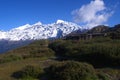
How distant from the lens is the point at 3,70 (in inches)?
1657

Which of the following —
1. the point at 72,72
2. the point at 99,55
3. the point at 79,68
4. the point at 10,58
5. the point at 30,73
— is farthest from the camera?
the point at 10,58

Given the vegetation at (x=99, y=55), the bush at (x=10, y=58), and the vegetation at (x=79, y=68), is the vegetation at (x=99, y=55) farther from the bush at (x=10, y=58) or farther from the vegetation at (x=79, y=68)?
the bush at (x=10, y=58)

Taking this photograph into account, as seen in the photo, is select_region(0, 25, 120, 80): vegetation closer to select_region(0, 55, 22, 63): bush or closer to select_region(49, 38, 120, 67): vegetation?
select_region(49, 38, 120, 67): vegetation

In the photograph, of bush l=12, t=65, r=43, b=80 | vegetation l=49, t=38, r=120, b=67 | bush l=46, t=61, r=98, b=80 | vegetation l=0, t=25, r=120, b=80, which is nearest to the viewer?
bush l=46, t=61, r=98, b=80

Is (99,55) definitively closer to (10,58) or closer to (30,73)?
(30,73)

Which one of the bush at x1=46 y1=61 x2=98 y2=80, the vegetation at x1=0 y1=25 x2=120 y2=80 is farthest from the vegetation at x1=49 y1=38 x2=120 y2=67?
the bush at x1=46 y1=61 x2=98 y2=80

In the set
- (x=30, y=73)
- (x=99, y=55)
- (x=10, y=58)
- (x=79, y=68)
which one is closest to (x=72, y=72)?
(x=79, y=68)

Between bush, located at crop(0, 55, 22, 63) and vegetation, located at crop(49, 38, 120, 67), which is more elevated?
vegetation, located at crop(49, 38, 120, 67)

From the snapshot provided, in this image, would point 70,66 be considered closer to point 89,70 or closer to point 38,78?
point 89,70

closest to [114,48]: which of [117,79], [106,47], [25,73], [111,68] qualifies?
[106,47]

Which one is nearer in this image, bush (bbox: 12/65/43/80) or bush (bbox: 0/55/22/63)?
bush (bbox: 12/65/43/80)

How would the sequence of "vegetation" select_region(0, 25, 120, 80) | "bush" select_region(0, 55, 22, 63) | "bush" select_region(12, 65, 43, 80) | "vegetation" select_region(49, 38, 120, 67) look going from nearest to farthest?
1. "vegetation" select_region(0, 25, 120, 80)
2. "bush" select_region(12, 65, 43, 80)
3. "vegetation" select_region(49, 38, 120, 67)
4. "bush" select_region(0, 55, 22, 63)

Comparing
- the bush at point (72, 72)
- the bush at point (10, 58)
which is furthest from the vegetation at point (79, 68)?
the bush at point (10, 58)

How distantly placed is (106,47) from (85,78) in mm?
12592
